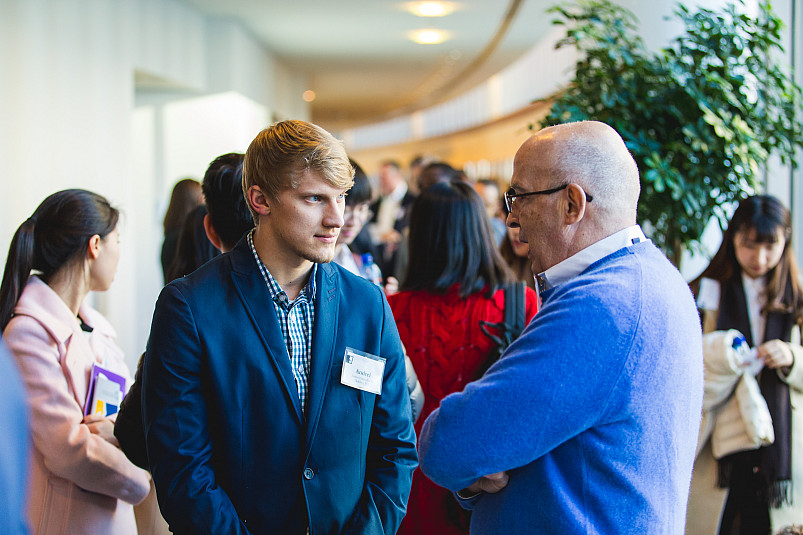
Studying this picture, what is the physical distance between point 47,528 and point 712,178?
293 centimetres

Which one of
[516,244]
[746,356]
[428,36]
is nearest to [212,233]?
[516,244]

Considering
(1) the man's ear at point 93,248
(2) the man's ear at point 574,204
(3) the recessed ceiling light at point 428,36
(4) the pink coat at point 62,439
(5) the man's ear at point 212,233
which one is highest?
(3) the recessed ceiling light at point 428,36

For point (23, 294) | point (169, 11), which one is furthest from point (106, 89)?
point (23, 294)

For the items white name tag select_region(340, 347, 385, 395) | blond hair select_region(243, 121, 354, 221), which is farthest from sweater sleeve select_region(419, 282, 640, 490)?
blond hair select_region(243, 121, 354, 221)

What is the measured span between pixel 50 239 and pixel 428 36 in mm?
8384

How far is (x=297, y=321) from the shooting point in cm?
175

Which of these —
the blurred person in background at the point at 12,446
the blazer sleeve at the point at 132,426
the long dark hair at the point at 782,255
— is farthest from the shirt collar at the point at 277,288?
the long dark hair at the point at 782,255

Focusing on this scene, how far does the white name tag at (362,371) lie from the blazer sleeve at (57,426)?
2.81 feet

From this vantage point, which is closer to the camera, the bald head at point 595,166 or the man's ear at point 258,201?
the bald head at point 595,166

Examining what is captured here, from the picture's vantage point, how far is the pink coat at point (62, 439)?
204 centimetres

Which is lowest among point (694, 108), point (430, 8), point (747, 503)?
point (747, 503)

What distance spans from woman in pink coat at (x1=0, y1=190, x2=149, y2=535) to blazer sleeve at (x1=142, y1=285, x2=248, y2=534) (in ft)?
1.88

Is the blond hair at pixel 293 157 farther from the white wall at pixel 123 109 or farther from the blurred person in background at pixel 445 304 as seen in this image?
the white wall at pixel 123 109

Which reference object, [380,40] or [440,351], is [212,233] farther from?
[380,40]
